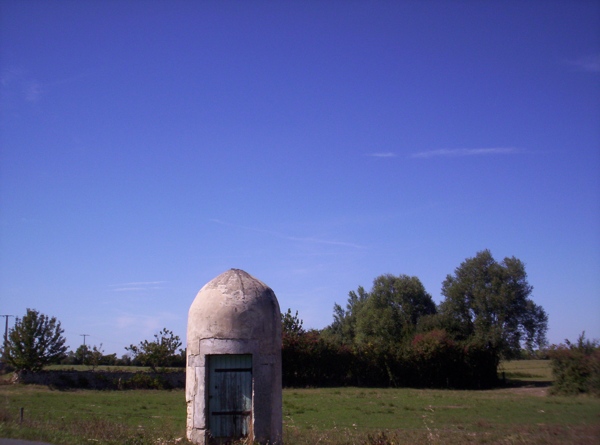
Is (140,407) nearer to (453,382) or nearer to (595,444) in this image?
(595,444)

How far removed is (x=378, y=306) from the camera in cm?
6512

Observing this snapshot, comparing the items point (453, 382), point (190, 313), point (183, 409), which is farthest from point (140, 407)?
point (453, 382)

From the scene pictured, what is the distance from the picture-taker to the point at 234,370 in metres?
11.6

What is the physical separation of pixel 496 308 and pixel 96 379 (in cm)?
3978

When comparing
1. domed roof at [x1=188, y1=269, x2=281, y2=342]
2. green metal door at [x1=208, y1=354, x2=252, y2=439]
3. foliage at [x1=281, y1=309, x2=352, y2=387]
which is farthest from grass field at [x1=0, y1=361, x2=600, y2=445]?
foliage at [x1=281, y1=309, x2=352, y2=387]

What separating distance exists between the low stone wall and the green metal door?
2666cm

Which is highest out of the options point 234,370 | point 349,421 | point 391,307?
point 391,307

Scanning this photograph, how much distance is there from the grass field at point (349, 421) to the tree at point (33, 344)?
19.8ft

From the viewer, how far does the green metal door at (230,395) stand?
11.4 m

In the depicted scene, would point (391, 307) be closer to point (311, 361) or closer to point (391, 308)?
point (391, 308)

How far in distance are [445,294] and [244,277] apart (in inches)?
2013

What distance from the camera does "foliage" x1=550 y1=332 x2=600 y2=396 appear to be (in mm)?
30700

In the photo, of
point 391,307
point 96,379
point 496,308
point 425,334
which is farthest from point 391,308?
point 96,379

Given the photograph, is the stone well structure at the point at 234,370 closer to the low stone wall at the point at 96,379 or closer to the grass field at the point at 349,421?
the grass field at the point at 349,421
